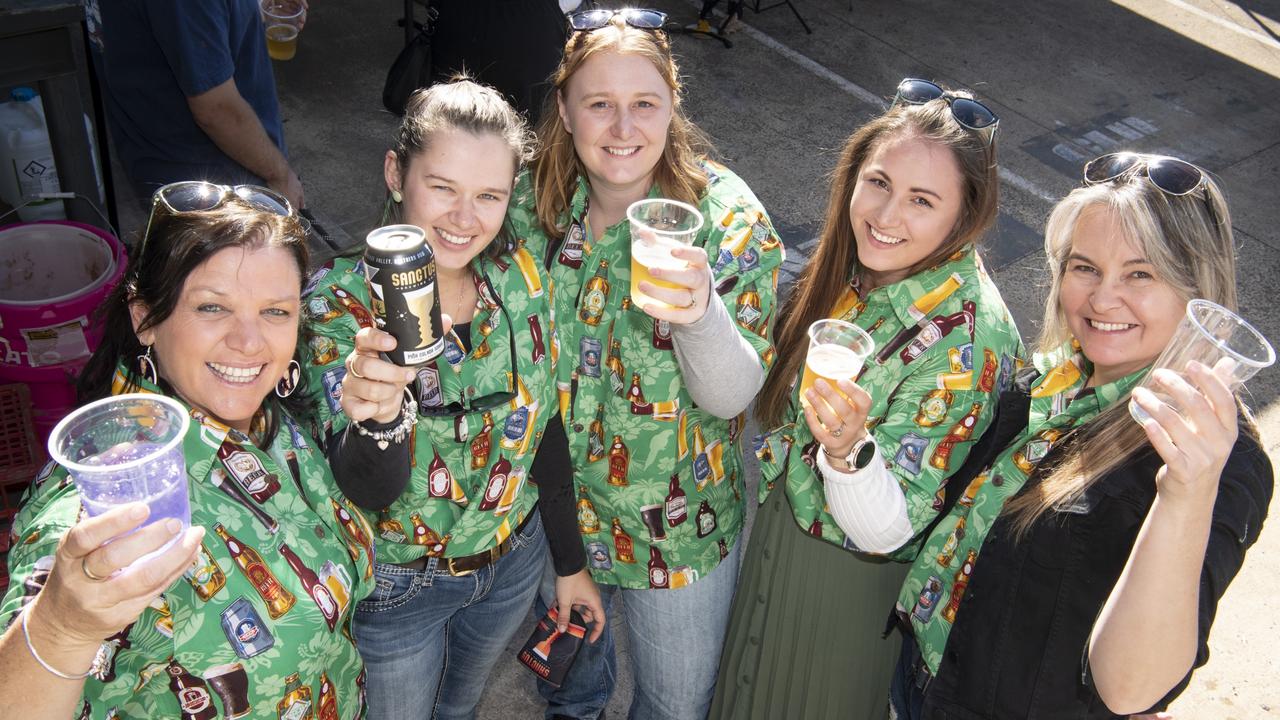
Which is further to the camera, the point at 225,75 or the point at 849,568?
the point at 225,75

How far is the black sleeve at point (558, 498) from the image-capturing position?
3.04 meters

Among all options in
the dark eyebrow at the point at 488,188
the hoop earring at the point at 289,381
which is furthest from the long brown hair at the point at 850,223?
the hoop earring at the point at 289,381

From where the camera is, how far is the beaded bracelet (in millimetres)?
2385

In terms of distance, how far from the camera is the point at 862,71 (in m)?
8.70

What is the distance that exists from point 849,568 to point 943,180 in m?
1.09

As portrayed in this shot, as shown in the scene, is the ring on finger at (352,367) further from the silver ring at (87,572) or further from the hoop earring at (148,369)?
the silver ring at (87,572)

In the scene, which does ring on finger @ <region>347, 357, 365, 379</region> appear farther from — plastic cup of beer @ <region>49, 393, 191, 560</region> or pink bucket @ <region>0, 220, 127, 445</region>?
pink bucket @ <region>0, 220, 127, 445</region>

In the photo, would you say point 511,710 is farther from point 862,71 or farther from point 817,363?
point 862,71

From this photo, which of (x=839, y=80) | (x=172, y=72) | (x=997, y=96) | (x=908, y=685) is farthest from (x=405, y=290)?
(x=997, y=96)

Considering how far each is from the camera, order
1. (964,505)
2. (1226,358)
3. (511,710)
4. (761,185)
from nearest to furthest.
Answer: (1226,358)
(964,505)
(511,710)
(761,185)

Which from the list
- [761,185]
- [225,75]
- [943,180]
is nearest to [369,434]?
[943,180]

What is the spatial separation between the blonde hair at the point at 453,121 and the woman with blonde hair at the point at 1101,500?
4.77 ft

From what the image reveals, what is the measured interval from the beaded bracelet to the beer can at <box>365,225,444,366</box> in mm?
203

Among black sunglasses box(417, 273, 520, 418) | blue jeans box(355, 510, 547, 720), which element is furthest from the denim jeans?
black sunglasses box(417, 273, 520, 418)
